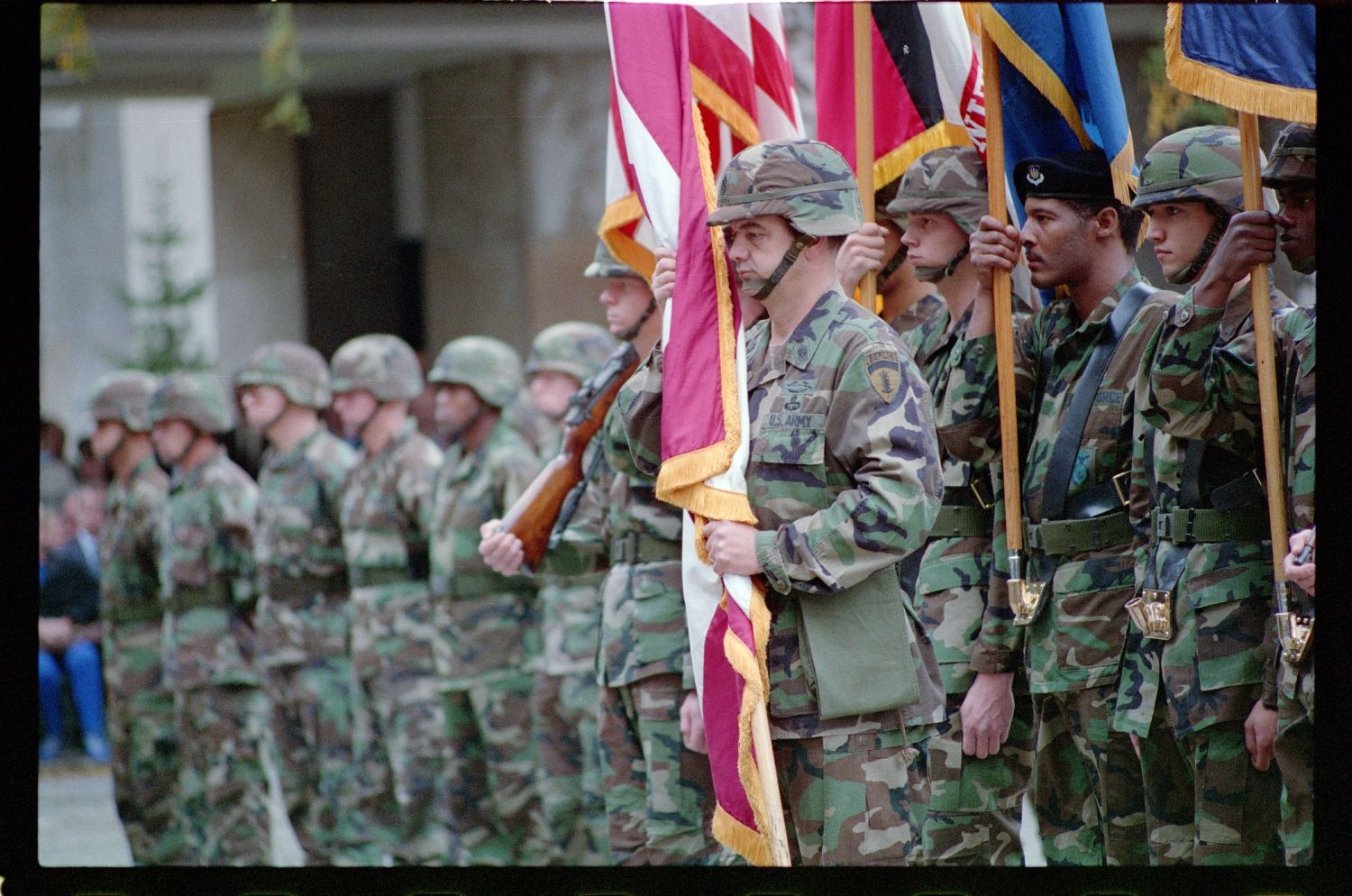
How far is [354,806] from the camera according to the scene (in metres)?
8.62

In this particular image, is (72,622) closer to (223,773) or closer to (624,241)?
(223,773)

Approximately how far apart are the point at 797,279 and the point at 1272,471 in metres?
1.21

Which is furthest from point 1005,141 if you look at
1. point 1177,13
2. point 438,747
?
point 438,747

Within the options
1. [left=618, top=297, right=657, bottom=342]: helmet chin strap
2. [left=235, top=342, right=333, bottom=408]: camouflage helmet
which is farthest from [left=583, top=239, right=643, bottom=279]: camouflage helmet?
[left=235, top=342, right=333, bottom=408]: camouflage helmet

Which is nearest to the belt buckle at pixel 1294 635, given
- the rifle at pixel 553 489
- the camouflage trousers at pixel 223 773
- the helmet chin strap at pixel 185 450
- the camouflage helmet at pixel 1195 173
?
the camouflage helmet at pixel 1195 173

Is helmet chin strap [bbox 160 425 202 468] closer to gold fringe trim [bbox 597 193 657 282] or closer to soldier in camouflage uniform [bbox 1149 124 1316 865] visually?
gold fringe trim [bbox 597 193 657 282]

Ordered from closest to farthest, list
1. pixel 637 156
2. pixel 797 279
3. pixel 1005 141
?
1. pixel 797 279
2. pixel 637 156
3. pixel 1005 141

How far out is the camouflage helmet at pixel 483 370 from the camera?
8.51 metres

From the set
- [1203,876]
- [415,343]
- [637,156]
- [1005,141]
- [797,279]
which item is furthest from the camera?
[415,343]

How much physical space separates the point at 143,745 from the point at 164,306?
3.63 meters

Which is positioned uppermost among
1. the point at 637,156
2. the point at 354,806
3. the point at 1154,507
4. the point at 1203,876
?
the point at 637,156

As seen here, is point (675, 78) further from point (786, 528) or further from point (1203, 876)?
point (1203, 876)

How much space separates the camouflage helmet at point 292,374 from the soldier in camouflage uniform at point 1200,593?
5.02 m

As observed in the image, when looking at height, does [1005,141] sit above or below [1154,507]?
above
